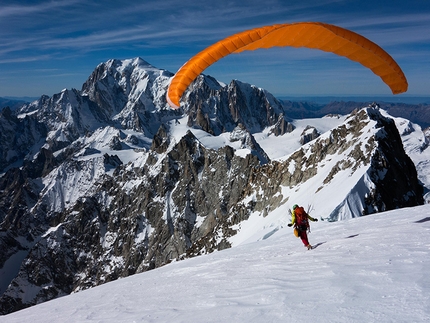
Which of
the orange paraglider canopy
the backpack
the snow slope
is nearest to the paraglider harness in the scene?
the backpack

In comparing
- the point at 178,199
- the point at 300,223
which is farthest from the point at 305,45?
the point at 178,199

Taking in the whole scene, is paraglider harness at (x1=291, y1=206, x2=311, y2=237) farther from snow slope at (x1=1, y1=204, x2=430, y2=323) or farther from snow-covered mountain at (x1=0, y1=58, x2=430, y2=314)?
snow-covered mountain at (x1=0, y1=58, x2=430, y2=314)

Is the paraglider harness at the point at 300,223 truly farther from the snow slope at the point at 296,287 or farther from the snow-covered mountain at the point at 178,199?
the snow-covered mountain at the point at 178,199

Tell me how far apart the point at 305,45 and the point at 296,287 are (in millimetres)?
9532

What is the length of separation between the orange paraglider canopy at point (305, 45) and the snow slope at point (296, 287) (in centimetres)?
641

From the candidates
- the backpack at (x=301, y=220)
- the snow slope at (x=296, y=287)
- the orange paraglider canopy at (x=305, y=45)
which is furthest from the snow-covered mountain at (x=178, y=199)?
the snow slope at (x=296, y=287)

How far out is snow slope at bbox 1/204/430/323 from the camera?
6.45 m

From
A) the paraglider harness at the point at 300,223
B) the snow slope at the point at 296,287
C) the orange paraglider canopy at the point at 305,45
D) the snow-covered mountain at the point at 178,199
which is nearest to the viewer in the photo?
the snow slope at the point at 296,287

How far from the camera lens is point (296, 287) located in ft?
26.3

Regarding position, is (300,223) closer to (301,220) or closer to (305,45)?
(301,220)

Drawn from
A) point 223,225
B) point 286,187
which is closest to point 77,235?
point 223,225

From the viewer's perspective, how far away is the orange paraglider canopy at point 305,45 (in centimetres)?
1161

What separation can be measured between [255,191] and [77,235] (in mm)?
93850

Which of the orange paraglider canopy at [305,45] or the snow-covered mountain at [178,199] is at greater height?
the orange paraglider canopy at [305,45]
